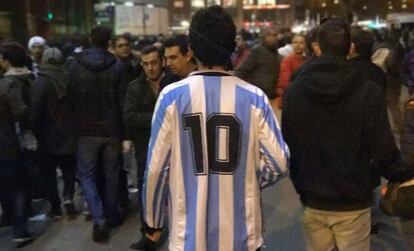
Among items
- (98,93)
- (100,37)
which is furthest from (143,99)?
(100,37)

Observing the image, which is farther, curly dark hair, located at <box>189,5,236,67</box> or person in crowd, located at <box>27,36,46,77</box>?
person in crowd, located at <box>27,36,46,77</box>

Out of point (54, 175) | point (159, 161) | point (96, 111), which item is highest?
point (159, 161)

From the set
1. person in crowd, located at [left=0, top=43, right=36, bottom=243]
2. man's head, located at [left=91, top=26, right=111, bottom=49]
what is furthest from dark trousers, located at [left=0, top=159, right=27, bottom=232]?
man's head, located at [left=91, top=26, right=111, bottom=49]

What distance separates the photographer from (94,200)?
5.96 m

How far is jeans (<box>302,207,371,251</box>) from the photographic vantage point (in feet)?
10.9

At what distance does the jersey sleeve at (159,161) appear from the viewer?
111 inches

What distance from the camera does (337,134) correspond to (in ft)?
10.5

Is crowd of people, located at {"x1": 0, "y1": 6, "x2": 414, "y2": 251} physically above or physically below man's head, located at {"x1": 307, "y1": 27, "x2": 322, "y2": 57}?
below

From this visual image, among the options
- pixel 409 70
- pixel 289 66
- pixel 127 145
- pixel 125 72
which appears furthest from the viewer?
pixel 289 66

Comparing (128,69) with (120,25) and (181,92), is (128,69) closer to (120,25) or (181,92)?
(181,92)

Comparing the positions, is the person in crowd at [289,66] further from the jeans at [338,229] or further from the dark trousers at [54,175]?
the jeans at [338,229]

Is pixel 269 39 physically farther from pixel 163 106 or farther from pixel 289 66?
pixel 163 106

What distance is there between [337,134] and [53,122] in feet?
12.8

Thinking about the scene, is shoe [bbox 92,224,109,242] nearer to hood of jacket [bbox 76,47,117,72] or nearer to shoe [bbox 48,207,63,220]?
shoe [bbox 48,207,63,220]
